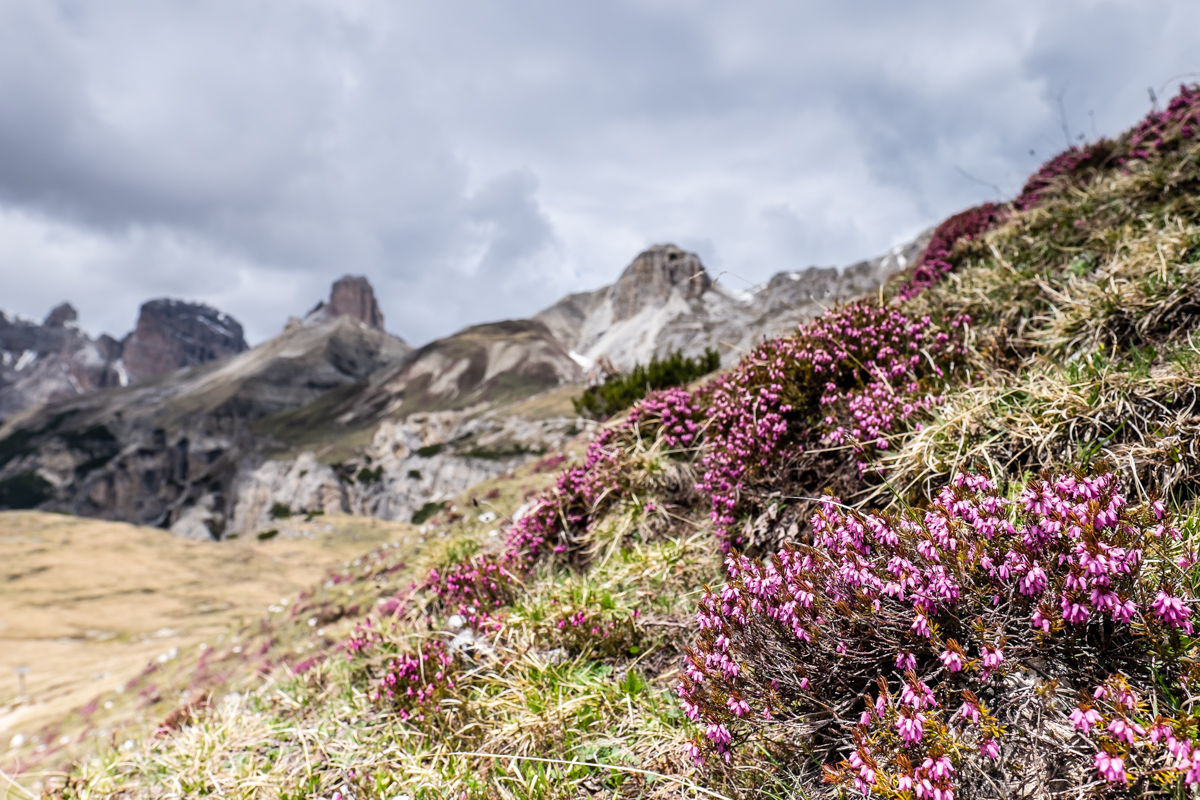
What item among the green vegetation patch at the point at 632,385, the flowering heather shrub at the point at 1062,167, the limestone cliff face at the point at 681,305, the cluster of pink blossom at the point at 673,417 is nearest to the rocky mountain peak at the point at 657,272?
the limestone cliff face at the point at 681,305

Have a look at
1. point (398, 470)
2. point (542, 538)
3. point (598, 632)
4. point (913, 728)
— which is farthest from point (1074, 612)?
point (398, 470)

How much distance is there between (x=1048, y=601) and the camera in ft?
7.02

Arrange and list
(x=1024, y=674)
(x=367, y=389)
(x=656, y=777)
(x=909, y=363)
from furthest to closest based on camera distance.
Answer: (x=367, y=389), (x=909, y=363), (x=656, y=777), (x=1024, y=674)

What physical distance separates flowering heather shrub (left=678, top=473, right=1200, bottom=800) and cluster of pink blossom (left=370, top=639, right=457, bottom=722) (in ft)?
7.23

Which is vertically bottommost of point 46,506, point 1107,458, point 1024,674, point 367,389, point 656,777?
point 656,777

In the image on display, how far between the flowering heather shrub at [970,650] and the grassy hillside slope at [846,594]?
12 mm

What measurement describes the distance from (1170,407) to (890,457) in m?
1.63

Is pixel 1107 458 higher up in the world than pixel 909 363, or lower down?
lower down

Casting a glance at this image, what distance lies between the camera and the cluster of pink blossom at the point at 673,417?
615 cm

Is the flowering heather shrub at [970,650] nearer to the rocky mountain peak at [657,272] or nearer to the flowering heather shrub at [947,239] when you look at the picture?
the flowering heather shrub at [947,239]

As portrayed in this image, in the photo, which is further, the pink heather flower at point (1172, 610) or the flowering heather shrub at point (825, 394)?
the flowering heather shrub at point (825, 394)

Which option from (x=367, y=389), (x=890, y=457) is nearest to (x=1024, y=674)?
(x=890, y=457)

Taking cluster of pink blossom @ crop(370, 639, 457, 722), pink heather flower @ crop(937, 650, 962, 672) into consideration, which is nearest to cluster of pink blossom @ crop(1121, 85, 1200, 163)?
pink heather flower @ crop(937, 650, 962, 672)

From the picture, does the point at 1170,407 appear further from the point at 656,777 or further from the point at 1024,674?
the point at 656,777
